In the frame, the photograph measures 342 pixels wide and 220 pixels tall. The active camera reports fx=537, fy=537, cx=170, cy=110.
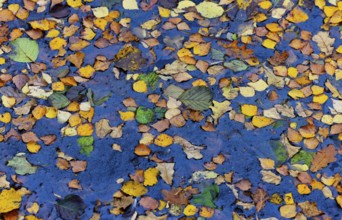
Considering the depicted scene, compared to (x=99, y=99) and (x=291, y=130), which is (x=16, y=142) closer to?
(x=99, y=99)

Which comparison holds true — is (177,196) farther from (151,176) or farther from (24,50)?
(24,50)

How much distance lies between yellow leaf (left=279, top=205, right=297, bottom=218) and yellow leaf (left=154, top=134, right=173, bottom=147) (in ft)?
2.31

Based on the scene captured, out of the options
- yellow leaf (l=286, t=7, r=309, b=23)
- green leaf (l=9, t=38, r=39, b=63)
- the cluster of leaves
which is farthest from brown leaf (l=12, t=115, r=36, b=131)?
yellow leaf (l=286, t=7, r=309, b=23)

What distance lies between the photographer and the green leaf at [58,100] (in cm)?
315

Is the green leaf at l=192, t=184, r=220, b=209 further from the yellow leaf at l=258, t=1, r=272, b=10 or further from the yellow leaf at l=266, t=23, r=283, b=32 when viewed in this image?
the yellow leaf at l=258, t=1, r=272, b=10

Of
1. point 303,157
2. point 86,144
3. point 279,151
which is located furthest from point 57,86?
point 303,157

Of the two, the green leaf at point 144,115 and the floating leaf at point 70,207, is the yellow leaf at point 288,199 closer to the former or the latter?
the green leaf at point 144,115

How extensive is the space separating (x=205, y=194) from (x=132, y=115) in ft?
2.17

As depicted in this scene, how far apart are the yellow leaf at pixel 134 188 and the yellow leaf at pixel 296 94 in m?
1.08

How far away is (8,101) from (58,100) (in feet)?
0.97

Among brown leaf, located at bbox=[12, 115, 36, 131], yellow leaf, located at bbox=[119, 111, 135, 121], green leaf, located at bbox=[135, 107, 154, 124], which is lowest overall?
brown leaf, located at bbox=[12, 115, 36, 131]

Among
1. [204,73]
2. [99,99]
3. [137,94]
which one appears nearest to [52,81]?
[99,99]

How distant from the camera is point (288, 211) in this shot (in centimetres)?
274

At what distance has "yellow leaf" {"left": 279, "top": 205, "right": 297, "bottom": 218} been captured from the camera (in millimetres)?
2730
